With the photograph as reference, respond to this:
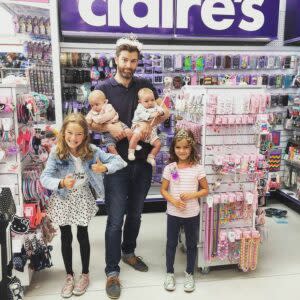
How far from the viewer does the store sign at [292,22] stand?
4.93 m

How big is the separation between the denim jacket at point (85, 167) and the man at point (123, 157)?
0.48ft

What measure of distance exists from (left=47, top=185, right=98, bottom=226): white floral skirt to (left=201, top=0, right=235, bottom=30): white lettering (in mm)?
3341

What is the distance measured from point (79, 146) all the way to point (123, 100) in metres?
0.51

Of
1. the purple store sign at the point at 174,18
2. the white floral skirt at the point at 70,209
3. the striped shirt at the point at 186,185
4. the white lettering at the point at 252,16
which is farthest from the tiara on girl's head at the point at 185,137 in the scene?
the white lettering at the point at 252,16

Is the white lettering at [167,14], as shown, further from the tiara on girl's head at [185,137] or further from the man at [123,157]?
the tiara on girl's head at [185,137]

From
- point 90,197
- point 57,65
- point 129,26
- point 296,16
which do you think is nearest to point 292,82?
point 296,16

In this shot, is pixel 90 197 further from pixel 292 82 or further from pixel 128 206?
pixel 292 82

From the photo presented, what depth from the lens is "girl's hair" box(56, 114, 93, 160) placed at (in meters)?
2.53

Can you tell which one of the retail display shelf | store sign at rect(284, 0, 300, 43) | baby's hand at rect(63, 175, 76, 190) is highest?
store sign at rect(284, 0, 300, 43)

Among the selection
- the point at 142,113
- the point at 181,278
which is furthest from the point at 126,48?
the point at 181,278

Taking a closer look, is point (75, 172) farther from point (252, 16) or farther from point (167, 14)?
point (252, 16)

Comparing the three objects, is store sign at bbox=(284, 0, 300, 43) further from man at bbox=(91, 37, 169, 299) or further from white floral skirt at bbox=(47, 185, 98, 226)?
white floral skirt at bbox=(47, 185, 98, 226)

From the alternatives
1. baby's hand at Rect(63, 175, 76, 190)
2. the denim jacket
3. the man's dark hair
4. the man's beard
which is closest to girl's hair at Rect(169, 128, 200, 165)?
the denim jacket

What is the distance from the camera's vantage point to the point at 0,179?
8.69ft
